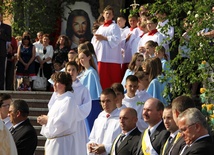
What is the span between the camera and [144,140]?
32.4 feet

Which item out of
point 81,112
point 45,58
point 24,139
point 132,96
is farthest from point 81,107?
point 45,58

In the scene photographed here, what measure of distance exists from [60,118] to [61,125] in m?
0.12

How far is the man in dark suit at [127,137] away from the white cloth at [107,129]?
2.21 ft

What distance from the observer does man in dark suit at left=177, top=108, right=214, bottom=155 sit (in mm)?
8242

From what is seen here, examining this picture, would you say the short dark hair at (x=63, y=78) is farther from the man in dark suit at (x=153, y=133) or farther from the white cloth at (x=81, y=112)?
the man in dark suit at (x=153, y=133)

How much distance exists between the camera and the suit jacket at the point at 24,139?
11.2 m

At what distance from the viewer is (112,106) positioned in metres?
11.5

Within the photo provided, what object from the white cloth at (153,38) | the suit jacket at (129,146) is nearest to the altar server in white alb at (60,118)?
the suit jacket at (129,146)

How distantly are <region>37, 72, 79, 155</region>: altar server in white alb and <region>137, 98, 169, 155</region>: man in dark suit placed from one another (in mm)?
2076

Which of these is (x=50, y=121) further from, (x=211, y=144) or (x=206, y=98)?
(x=211, y=144)

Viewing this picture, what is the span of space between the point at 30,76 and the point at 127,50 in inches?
108

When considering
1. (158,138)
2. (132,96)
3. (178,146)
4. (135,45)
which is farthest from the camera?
(135,45)

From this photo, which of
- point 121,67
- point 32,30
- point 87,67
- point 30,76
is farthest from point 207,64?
point 32,30

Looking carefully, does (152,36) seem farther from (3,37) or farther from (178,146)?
(178,146)
